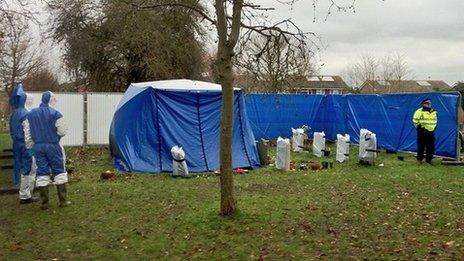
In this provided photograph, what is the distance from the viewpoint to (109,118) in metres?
20.0

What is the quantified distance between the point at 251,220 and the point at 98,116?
44.3ft

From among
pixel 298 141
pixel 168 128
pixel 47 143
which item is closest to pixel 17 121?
pixel 47 143

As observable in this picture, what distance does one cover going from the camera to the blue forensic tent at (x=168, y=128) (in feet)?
43.7

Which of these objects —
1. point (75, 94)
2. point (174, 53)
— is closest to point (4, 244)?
point (75, 94)

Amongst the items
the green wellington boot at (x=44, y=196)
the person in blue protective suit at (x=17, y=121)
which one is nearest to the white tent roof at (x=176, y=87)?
the person in blue protective suit at (x=17, y=121)

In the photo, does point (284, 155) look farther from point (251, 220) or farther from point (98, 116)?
point (98, 116)

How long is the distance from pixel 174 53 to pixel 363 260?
72.5 feet

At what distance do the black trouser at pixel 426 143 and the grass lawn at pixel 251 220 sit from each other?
2469 millimetres

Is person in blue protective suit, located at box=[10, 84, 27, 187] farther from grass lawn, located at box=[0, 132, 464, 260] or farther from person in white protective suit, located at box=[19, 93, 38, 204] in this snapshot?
grass lawn, located at box=[0, 132, 464, 260]

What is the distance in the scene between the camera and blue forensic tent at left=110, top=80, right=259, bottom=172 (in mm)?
13305

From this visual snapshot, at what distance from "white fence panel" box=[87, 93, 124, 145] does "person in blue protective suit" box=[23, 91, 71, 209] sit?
1089 centimetres

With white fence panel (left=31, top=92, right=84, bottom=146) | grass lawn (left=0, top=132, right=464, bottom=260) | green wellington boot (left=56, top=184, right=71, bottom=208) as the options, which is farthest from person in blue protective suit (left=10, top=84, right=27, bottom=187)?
white fence panel (left=31, top=92, right=84, bottom=146)

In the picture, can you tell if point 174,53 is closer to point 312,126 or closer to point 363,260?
point 312,126

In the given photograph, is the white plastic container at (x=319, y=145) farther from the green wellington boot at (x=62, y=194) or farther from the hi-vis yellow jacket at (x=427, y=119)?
the green wellington boot at (x=62, y=194)
